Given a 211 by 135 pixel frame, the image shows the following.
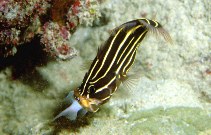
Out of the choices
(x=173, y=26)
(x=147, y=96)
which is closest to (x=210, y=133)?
(x=147, y=96)

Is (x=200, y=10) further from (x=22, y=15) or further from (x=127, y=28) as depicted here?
(x=22, y=15)

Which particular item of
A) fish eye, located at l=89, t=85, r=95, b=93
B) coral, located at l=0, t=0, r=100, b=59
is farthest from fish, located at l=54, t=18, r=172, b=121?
coral, located at l=0, t=0, r=100, b=59

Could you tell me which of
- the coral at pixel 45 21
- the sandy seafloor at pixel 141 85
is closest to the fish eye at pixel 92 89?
the coral at pixel 45 21

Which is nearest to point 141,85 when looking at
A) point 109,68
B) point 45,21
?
point 109,68

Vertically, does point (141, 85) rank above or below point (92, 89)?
below

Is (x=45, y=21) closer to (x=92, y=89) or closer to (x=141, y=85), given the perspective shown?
(x=92, y=89)

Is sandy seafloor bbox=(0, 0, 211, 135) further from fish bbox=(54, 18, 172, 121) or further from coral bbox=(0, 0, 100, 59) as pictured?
fish bbox=(54, 18, 172, 121)

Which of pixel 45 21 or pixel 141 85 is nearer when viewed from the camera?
pixel 45 21
